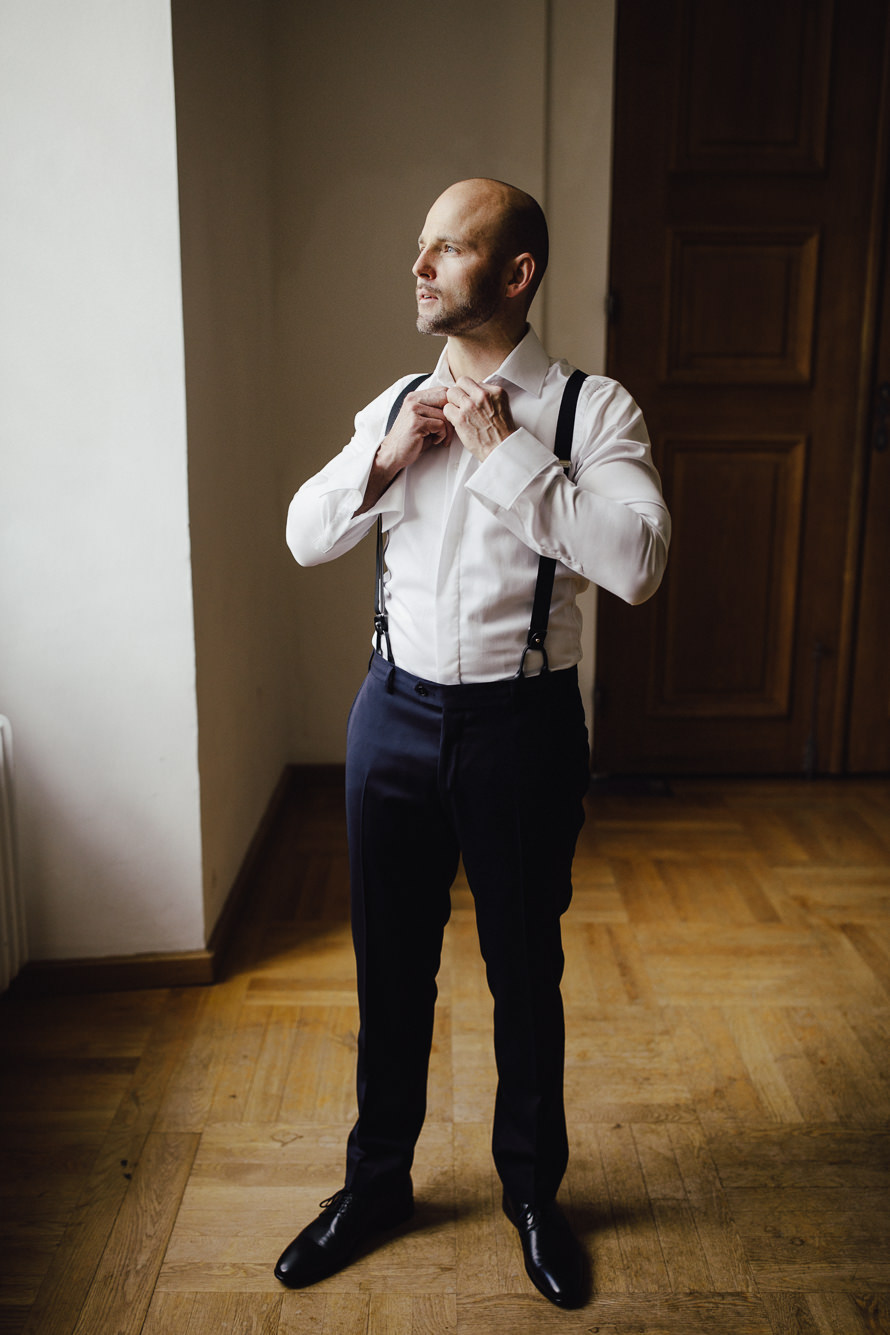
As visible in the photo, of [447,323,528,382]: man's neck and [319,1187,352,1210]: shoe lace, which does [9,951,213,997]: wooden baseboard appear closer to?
[319,1187,352,1210]: shoe lace

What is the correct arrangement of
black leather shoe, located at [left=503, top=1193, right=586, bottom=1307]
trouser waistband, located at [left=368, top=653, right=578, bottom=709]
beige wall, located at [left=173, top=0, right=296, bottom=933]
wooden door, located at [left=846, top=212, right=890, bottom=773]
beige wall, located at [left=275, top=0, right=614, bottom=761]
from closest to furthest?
trouser waistband, located at [left=368, top=653, right=578, bottom=709], black leather shoe, located at [left=503, top=1193, right=586, bottom=1307], beige wall, located at [left=173, top=0, right=296, bottom=933], beige wall, located at [left=275, top=0, right=614, bottom=761], wooden door, located at [left=846, top=212, right=890, bottom=773]

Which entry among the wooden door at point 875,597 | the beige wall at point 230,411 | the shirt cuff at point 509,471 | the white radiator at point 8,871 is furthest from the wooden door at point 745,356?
the shirt cuff at point 509,471

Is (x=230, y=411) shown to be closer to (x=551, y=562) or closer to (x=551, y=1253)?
(x=551, y=562)

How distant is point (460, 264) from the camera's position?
127 centimetres

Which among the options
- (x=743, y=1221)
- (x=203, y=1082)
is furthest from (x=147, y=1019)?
(x=743, y=1221)

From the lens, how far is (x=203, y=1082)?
194 centimetres

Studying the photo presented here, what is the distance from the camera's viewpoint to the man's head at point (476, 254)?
1.26 meters

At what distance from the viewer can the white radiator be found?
199 centimetres

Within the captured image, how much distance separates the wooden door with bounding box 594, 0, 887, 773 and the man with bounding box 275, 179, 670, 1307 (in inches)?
78.4

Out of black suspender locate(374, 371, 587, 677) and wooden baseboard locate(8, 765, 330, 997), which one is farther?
wooden baseboard locate(8, 765, 330, 997)

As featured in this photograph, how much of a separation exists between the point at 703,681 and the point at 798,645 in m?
0.33

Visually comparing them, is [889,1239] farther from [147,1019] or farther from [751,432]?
[751,432]

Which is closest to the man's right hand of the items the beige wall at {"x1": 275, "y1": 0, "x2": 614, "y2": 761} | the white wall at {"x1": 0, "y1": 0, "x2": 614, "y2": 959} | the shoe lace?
the white wall at {"x1": 0, "y1": 0, "x2": 614, "y2": 959}

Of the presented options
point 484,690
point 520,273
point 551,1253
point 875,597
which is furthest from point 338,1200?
point 875,597
